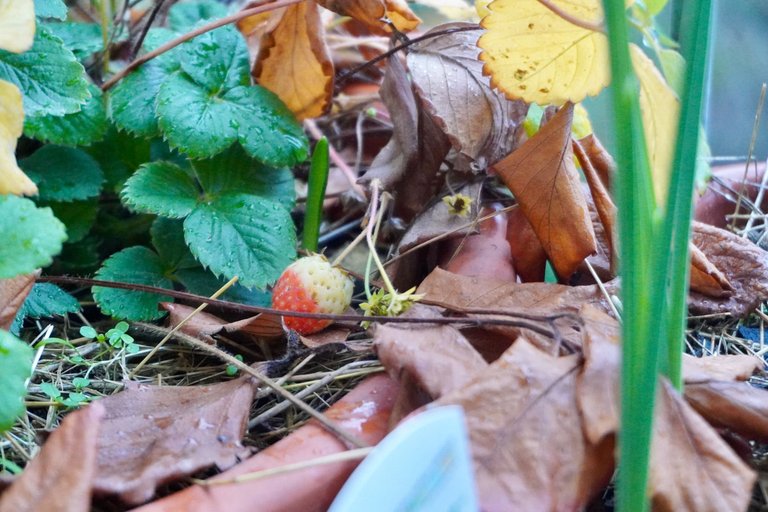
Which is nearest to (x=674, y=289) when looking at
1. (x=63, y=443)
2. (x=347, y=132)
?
(x=63, y=443)

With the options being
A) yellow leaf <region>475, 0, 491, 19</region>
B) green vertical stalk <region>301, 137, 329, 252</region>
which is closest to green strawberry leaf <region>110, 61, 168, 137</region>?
green vertical stalk <region>301, 137, 329, 252</region>

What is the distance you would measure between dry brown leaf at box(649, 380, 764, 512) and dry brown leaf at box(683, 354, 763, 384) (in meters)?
0.07

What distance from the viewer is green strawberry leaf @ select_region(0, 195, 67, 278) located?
51 cm

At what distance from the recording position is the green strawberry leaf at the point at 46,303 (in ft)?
2.54

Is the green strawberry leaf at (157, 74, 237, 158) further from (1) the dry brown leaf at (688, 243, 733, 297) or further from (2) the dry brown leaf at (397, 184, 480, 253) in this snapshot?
(1) the dry brown leaf at (688, 243, 733, 297)

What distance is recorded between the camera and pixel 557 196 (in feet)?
2.53

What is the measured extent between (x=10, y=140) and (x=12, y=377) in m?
0.22

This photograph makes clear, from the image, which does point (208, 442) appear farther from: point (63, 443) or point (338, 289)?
point (338, 289)

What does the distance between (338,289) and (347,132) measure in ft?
1.84

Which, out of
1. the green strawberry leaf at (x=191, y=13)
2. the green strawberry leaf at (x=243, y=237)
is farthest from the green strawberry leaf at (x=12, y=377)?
the green strawberry leaf at (x=191, y=13)

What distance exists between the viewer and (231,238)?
2.75 ft

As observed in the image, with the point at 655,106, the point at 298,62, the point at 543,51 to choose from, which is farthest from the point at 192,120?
the point at 655,106

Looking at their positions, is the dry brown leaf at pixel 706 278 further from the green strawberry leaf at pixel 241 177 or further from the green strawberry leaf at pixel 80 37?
the green strawberry leaf at pixel 80 37

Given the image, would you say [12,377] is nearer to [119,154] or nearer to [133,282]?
[133,282]
